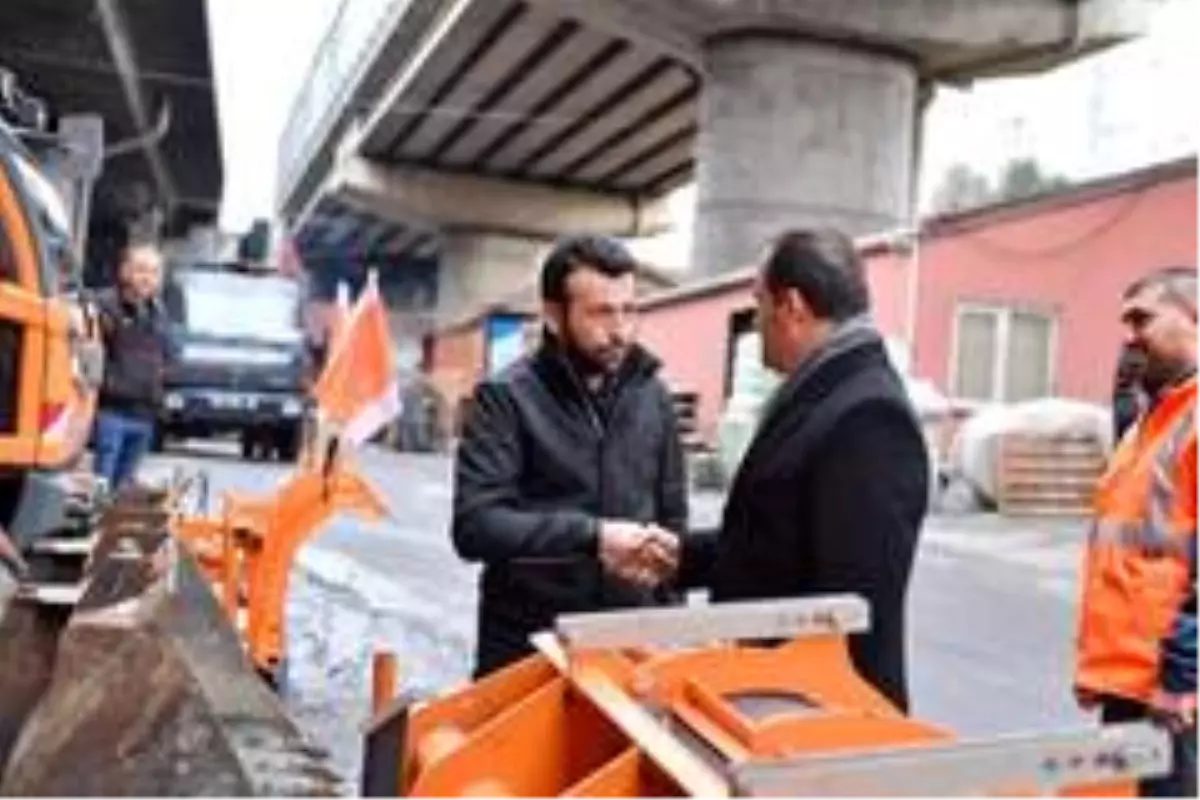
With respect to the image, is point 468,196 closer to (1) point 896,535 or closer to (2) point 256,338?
(2) point 256,338

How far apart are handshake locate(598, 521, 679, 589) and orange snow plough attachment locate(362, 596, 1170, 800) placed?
87cm

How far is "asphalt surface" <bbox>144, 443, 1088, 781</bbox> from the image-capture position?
9.20 metres

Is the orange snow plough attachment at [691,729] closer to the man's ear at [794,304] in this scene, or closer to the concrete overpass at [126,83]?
the man's ear at [794,304]

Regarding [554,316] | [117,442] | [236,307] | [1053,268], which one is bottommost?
[117,442]

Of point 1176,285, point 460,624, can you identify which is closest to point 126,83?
point 460,624

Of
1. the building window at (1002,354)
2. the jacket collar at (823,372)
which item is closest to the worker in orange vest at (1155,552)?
the jacket collar at (823,372)

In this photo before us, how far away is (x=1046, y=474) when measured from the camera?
2400 centimetres

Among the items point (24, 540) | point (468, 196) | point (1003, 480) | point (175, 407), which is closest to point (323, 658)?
point (24, 540)

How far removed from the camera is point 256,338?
95.9ft

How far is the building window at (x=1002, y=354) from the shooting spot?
26406 mm

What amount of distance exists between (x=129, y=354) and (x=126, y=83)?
61.8ft

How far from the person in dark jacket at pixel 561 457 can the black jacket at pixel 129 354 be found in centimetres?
654

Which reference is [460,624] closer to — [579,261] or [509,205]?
[579,261]

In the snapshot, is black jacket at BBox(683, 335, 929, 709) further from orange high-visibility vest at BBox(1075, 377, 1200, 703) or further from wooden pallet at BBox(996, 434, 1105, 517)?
wooden pallet at BBox(996, 434, 1105, 517)
